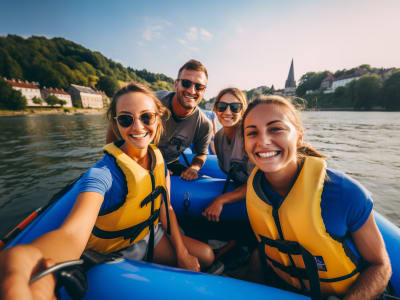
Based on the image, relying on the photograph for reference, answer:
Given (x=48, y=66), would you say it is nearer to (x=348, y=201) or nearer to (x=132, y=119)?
(x=132, y=119)

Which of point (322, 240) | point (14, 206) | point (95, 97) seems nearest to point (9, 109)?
point (95, 97)

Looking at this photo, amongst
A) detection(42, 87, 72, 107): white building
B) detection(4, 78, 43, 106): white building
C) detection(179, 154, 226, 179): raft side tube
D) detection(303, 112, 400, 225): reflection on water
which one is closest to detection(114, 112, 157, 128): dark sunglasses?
detection(179, 154, 226, 179): raft side tube

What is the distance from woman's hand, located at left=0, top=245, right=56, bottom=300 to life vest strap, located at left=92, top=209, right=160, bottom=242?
689 mm

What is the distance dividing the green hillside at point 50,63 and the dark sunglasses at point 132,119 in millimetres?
54869

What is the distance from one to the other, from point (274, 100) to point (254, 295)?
4.29ft

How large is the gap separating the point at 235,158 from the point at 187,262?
127 centimetres

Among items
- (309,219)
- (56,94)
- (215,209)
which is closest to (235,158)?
(215,209)

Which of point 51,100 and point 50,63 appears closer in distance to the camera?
point 51,100

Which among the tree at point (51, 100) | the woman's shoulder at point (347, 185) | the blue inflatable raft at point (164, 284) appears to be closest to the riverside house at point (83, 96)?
the tree at point (51, 100)

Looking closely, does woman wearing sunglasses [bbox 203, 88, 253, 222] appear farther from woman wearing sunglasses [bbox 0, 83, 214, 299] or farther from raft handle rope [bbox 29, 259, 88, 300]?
raft handle rope [bbox 29, 259, 88, 300]

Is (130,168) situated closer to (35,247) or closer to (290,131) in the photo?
(35,247)

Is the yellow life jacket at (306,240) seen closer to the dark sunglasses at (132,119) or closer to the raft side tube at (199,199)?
the raft side tube at (199,199)

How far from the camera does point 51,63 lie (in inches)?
2388

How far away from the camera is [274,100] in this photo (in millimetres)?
1385
